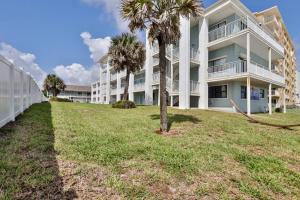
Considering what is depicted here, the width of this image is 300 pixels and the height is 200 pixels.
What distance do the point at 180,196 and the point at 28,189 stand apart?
2603 mm

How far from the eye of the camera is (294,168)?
5.39 m

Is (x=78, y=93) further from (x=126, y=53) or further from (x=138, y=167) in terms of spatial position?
(x=138, y=167)

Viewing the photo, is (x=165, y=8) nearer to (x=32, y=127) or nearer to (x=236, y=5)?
(x=32, y=127)

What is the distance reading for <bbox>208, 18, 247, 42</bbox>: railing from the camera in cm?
1978

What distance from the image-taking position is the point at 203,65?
2145 cm

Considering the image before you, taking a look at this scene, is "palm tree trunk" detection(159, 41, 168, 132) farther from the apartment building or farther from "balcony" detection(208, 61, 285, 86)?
"balcony" detection(208, 61, 285, 86)

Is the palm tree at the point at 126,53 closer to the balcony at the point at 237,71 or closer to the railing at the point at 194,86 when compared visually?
the railing at the point at 194,86

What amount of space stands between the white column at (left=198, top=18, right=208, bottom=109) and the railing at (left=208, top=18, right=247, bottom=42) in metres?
1.13

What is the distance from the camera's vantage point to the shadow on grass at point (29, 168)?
337 cm

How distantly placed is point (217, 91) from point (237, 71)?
12.0ft

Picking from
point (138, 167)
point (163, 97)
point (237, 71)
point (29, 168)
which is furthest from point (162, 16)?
point (237, 71)

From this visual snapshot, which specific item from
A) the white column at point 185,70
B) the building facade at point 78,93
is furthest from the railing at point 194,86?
the building facade at point 78,93

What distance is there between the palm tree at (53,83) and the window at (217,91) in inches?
1475

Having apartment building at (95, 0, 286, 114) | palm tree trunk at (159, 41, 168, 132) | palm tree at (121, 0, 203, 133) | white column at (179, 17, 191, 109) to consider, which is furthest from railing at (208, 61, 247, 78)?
palm tree trunk at (159, 41, 168, 132)
